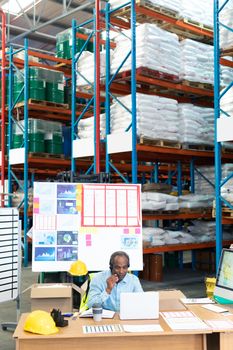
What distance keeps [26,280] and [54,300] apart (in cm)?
428

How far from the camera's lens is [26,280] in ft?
32.4

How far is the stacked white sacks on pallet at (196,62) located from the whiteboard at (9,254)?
5.14 meters

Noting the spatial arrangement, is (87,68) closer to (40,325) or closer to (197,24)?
(197,24)

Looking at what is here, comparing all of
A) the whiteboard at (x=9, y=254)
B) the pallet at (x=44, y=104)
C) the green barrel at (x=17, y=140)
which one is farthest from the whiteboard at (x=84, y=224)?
the green barrel at (x=17, y=140)

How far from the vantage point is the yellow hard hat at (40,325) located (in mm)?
3451

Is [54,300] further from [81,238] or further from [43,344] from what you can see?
[43,344]

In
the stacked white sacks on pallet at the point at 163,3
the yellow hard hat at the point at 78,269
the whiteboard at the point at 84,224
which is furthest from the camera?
the stacked white sacks on pallet at the point at 163,3

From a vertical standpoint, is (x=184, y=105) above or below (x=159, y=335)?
above

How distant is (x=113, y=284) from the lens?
14.6 feet

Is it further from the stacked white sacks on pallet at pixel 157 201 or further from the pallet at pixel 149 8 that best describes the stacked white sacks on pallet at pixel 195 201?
the pallet at pixel 149 8

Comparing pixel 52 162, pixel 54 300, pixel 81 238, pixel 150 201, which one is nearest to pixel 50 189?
pixel 81 238

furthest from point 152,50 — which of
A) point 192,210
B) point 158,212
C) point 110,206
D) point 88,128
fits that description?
point 110,206

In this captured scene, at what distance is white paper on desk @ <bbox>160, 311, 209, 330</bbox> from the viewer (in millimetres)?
3594

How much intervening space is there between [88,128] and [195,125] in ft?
7.34
